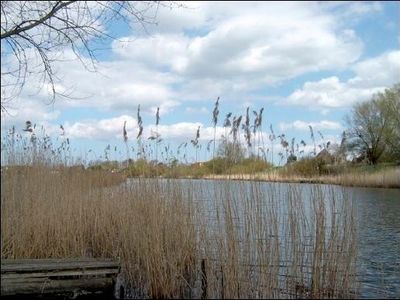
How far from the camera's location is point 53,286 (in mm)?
5664

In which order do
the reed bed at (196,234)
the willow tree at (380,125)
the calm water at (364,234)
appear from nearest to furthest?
the reed bed at (196,234)
the calm water at (364,234)
the willow tree at (380,125)

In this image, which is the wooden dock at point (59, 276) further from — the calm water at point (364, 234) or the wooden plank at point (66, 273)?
the calm water at point (364, 234)

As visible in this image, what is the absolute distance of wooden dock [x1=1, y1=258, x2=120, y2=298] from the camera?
215 inches

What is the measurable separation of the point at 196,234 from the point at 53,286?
1.82 m

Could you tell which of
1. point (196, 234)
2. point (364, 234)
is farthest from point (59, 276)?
point (364, 234)

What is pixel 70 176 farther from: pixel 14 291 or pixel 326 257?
pixel 326 257

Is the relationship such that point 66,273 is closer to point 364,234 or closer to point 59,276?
point 59,276

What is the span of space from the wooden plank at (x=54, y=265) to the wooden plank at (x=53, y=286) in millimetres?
137

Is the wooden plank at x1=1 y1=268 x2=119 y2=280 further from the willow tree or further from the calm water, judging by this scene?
the willow tree

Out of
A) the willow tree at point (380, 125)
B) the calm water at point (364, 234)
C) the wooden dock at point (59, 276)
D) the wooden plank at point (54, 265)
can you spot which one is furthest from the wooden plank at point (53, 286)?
the willow tree at point (380, 125)

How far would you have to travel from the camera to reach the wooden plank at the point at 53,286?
5.43m

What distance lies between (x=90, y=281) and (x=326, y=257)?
2.67 metres

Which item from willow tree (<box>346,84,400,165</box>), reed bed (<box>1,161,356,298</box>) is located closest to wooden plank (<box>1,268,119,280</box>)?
reed bed (<box>1,161,356,298</box>)

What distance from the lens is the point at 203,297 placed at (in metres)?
5.60
